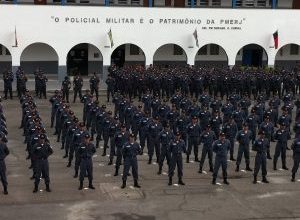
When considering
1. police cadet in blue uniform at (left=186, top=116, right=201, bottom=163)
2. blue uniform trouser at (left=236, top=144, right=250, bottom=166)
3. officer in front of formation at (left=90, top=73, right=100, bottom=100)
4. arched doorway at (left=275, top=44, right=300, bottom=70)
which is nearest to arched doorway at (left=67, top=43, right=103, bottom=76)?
officer in front of formation at (left=90, top=73, right=100, bottom=100)

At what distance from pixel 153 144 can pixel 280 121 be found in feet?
16.9

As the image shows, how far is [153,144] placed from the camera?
1844 cm

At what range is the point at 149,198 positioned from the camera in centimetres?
1505

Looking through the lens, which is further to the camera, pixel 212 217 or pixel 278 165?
pixel 278 165

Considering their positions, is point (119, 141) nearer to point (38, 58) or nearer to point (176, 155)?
point (176, 155)

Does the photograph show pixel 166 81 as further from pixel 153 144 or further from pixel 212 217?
pixel 212 217

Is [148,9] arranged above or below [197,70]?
above

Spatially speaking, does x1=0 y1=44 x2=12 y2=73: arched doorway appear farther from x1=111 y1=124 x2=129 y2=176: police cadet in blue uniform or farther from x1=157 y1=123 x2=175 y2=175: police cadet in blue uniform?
x1=157 y1=123 x2=175 y2=175: police cadet in blue uniform

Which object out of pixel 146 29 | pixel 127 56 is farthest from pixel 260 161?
pixel 127 56

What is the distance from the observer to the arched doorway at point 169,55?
39.5 metres

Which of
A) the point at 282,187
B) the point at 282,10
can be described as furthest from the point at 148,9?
the point at 282,187

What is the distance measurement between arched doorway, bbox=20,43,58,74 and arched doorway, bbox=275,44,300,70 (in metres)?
16.4

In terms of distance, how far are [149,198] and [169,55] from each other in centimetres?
2556

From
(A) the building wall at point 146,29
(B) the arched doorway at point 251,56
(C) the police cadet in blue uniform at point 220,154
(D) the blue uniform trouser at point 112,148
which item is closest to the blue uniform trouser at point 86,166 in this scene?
(D) the blue uniform trouser at point 112,148
